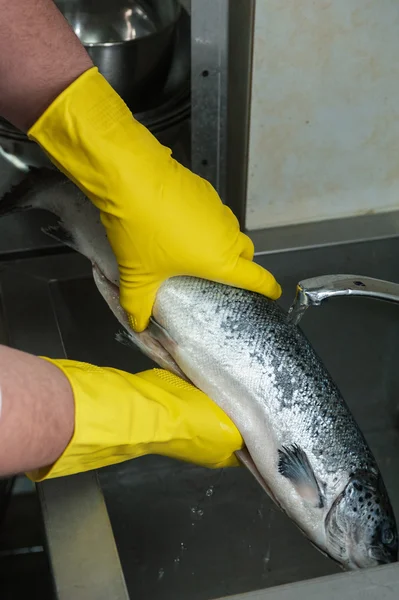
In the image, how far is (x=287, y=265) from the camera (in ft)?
4.25

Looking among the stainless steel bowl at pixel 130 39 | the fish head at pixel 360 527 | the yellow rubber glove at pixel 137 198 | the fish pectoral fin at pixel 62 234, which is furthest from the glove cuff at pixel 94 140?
the fish head at pixel 360 527

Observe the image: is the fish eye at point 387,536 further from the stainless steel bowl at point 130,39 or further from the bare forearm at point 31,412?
the stainless steel bowl at point 130,39

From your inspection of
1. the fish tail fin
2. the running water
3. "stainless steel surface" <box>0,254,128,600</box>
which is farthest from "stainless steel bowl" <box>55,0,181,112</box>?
the running water

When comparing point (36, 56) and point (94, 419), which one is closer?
point (94, 419)

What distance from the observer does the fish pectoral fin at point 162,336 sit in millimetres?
1046

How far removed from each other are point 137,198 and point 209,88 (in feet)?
1.13

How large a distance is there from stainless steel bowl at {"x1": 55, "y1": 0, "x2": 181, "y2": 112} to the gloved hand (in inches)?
24.3

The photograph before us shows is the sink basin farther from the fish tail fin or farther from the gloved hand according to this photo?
the gloved hand

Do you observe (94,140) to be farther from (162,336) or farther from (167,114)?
(167,114)

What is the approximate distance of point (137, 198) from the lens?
1.00 metres

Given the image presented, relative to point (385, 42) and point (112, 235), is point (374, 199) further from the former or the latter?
point (112, 235)

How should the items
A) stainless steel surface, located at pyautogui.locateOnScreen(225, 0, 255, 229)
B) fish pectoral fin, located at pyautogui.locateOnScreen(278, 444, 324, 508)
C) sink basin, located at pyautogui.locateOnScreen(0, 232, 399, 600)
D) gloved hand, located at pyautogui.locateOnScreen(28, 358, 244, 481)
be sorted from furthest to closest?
sink basin, located at pyautogui.locateOnScreen(0, 232, 399, 600) < stainless steel surface, located at pyautogui.locateOnScreen(225, 0, 255, 229) < fish pectoral fin, located at pyautogui.locateOnScreen(278, 444, 324, 508) < gloved hand, located at pyautogui.locateOnScreen(28, 358, 244, 481)

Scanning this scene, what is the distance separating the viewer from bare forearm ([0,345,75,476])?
720 mm

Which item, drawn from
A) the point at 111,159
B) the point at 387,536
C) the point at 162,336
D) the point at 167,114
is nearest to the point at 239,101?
the point at 167,114
